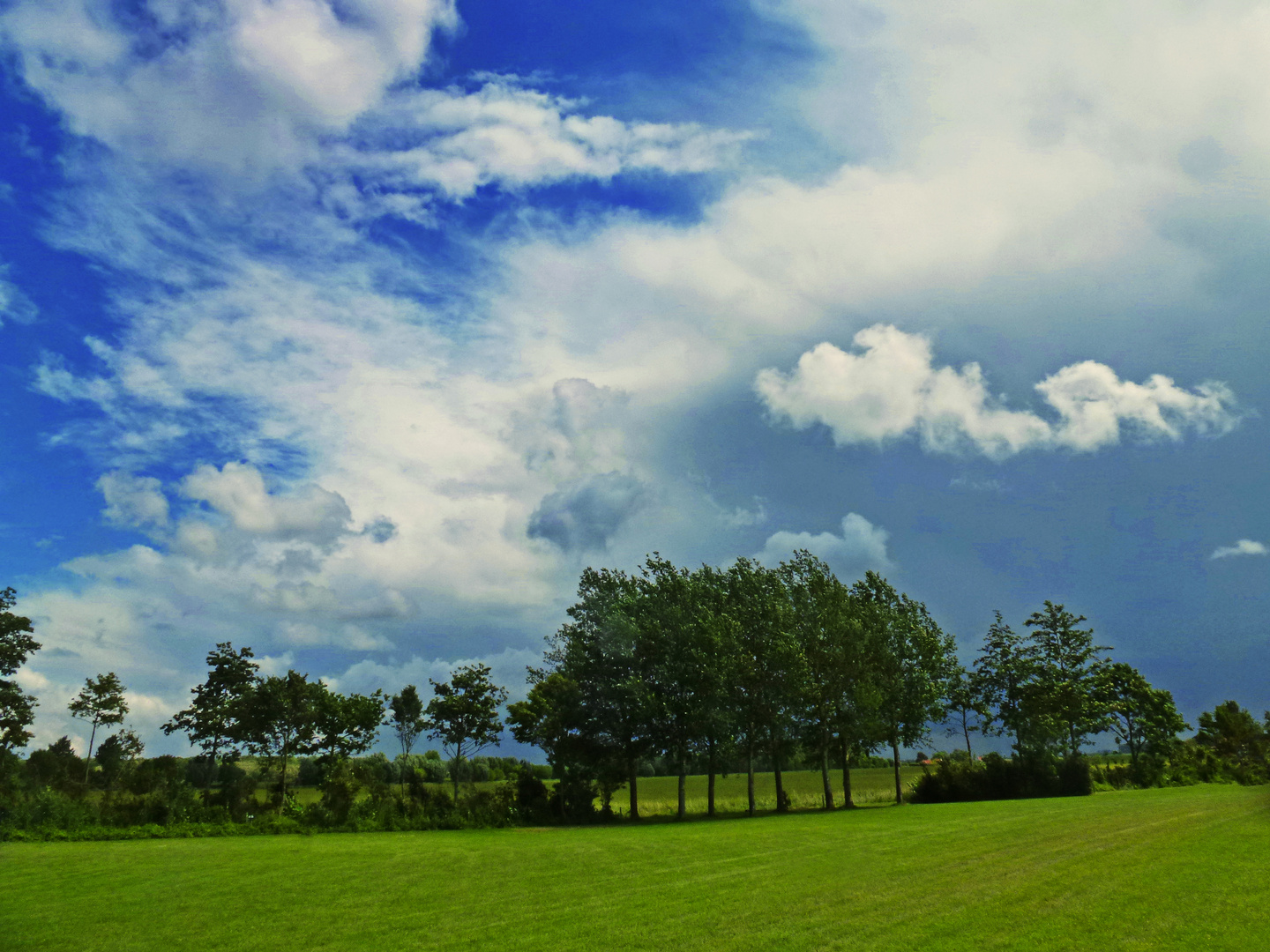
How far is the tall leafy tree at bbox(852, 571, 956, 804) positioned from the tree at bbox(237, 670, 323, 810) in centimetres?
4306

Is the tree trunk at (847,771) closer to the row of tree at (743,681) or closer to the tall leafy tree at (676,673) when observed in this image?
the row of tree at (743,681)

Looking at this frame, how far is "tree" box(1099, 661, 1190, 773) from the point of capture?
74250 mm

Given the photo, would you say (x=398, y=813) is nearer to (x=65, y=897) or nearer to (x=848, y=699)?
(x=65, y=897)

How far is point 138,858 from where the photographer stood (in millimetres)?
31000

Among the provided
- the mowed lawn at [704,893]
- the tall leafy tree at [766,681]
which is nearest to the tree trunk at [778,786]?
the tall leafy tree at [766,681]

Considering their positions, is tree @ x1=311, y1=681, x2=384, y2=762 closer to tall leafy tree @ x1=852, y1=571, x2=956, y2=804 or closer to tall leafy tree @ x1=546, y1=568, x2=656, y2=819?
tall leafy tree @ x1=546, y1=568, x2=656, y2=819

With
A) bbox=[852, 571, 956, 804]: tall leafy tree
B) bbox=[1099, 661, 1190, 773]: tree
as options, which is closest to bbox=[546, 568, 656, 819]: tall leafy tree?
bbox=[852, 571, 956, 804]: tall leafy tree

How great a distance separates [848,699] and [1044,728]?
18.7 meters

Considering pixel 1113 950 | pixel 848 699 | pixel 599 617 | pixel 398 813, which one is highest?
pixel 599 617

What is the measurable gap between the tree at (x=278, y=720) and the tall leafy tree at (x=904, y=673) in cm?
4306

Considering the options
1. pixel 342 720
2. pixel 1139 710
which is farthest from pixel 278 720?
pixel 1139 710

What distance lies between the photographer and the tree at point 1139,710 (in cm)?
7425

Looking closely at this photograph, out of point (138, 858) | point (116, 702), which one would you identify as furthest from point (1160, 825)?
point (116, 702)

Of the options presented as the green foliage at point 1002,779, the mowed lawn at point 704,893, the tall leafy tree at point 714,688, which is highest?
the tall leafy tree at point 714,688
